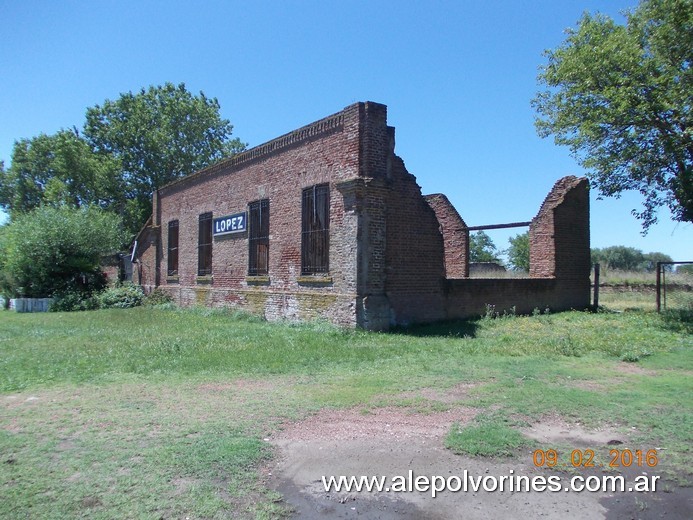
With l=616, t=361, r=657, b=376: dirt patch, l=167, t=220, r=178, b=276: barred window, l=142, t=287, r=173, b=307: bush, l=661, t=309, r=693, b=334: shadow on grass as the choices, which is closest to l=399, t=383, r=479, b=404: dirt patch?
l=616, t=361, r=657, b=376: dirt patch

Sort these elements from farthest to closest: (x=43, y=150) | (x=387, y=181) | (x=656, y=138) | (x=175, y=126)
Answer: (x=43, y=150) < (x=175, y=126) < (x=656, y=138) < (x=387, y=181)

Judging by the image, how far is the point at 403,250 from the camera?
12.6 meters

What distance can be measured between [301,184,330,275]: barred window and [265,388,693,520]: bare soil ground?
755 centimetres

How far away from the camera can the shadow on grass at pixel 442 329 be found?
11609 mm

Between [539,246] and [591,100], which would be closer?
[591,100]

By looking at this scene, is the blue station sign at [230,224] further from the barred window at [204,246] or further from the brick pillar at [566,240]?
the brick pillar at [566,240]

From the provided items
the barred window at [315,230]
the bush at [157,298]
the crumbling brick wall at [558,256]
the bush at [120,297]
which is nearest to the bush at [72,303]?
the bush at [120,297]

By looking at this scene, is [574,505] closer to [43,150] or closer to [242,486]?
[242,486]

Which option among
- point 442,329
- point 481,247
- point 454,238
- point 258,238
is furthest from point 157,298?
point 481,247

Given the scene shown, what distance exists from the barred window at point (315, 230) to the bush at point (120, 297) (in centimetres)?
1203

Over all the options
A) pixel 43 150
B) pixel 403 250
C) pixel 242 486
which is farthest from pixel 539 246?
pixel 43 150

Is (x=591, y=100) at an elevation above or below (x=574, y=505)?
above

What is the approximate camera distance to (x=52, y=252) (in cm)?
2191

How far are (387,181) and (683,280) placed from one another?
17.6 metres
